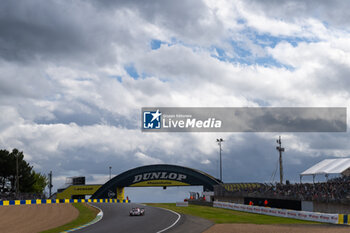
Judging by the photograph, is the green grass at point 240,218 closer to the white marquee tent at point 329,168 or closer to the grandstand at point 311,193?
the grandstand at point 311,193

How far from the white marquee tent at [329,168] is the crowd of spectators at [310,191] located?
146 cm

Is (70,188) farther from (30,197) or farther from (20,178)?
(20,178)

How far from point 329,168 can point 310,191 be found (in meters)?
6.06

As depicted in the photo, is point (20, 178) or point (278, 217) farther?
point (20, 178)

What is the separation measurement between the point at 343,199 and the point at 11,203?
51.6 metres

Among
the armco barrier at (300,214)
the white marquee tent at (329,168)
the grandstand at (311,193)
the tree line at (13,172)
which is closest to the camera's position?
the armco barrier at (300,214)

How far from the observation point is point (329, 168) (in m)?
56.5

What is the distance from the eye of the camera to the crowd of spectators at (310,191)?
149 feet

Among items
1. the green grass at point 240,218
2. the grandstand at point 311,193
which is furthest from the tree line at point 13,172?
the green grass at point 240,218

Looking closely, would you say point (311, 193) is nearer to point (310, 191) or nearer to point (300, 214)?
point (310, 191)

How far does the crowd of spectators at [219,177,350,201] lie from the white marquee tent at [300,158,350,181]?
146 centimetres

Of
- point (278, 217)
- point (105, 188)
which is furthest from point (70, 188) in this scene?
point (278, 217)

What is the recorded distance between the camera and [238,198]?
221 feet

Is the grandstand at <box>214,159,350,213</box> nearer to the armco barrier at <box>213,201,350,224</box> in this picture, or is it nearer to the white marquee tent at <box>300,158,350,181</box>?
the white marquee tent at <box>300,158,350,181</box>
